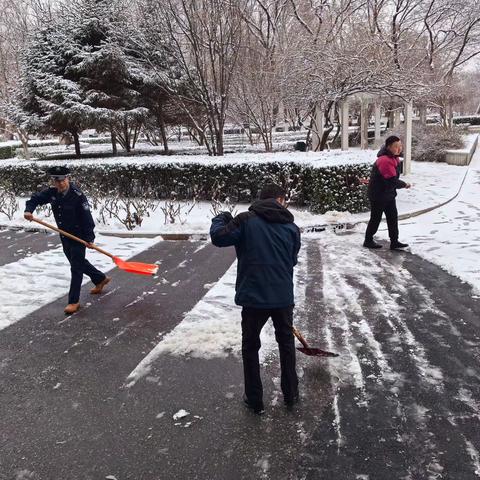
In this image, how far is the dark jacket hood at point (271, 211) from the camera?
330 cm

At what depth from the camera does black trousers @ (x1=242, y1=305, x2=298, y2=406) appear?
3365mm

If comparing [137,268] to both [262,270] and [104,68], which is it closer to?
[262,270]

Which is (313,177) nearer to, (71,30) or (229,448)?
(229,448)

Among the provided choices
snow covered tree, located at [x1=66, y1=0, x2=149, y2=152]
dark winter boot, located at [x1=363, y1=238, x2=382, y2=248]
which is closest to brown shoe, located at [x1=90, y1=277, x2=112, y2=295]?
dark winter boot, located at [x1=363, y1=238, x2=382, y2=248]

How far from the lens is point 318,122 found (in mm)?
15922

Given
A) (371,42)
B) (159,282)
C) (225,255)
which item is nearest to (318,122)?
(371,42)

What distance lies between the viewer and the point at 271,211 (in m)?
3.31

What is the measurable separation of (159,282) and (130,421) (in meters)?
3.21

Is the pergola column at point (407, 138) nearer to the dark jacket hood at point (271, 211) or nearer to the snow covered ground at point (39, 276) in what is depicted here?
the snow covered ground at point (39, 276)

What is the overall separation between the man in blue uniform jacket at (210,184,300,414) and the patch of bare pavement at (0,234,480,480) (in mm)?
402

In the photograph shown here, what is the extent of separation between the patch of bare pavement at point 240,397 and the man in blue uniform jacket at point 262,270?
0.40m

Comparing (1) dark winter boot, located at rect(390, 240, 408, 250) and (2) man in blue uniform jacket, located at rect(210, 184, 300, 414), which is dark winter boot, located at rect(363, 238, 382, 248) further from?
(2) man in blue uniform jacket, located at rect(210, 184, 300, 414)

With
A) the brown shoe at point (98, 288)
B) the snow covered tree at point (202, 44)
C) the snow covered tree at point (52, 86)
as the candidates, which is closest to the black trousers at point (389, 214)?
the brown shoe at point (98, 288)

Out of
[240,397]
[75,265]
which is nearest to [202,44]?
[75,265]
